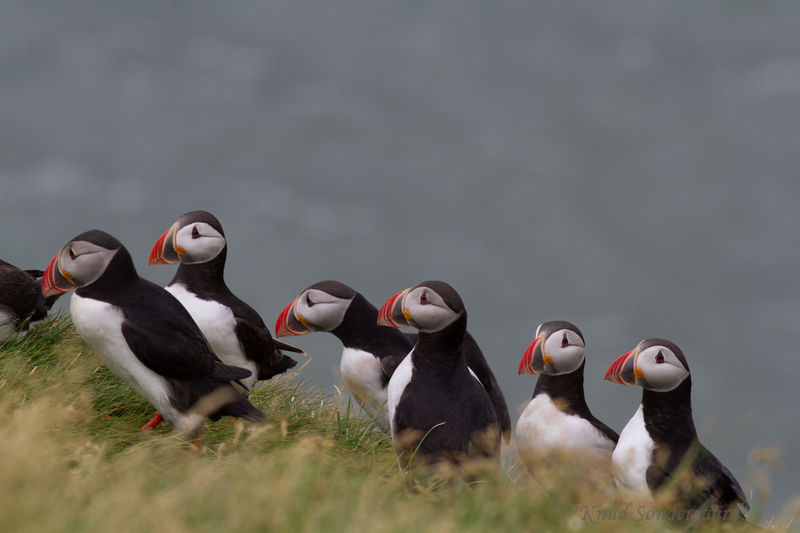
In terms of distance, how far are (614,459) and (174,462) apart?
2.74m

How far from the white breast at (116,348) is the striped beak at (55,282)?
87 millimetres

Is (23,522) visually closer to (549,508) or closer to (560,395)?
(549,508)

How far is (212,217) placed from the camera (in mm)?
7297

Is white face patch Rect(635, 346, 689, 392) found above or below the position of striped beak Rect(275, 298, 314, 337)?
above

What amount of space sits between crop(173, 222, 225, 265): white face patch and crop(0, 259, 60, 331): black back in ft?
4.00

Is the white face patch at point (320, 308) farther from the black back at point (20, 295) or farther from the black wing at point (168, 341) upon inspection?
the black back at point (20, 295)

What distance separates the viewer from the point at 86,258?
19.5 ft

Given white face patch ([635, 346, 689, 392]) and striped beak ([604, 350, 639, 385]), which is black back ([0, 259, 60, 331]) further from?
white face patch ([635, 346, 689, 392])

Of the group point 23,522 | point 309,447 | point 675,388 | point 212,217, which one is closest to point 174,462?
point 309,447

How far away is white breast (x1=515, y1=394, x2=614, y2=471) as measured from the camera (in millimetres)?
6281

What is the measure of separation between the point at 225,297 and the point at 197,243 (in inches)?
19.5

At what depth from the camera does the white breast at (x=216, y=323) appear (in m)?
7.04

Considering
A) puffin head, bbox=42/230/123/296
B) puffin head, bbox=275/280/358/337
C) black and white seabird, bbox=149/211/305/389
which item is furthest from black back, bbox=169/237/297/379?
puffin head, bbox=42/230/123/296

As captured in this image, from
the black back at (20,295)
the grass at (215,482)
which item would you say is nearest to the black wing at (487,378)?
the grass at (215,482)
